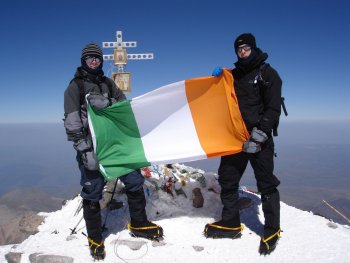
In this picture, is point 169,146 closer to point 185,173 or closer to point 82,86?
point 82,86

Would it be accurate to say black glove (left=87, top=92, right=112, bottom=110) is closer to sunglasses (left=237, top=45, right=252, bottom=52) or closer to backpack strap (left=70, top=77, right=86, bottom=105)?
backpack strap (left=70, top=77, right=86, bottom=105)

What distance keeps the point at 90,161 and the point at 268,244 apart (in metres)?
A: 3.91

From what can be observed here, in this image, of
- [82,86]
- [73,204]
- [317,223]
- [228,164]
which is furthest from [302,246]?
[73,204]

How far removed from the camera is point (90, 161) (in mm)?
5031

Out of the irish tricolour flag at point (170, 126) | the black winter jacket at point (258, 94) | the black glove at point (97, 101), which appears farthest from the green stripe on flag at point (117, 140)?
the black winter jacket at point (258, 94)

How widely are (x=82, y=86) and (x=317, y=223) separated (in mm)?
6344

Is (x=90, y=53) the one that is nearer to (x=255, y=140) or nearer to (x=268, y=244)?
(x=255, y=140)

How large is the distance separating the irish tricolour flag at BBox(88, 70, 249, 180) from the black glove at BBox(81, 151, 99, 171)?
0.35 meters

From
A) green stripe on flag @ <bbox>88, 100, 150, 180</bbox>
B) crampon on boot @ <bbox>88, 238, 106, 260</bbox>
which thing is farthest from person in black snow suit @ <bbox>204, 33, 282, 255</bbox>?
crampon on boot @ <bbox>88, 238, 106, 260</bbox>

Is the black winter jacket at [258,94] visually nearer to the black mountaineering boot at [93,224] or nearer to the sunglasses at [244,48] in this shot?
the sunglasses at [244,48]

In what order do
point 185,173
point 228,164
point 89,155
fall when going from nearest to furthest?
point 89,155
point 228,164
point 185,173

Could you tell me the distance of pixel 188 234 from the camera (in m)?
6.30

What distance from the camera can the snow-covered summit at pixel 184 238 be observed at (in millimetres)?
5367

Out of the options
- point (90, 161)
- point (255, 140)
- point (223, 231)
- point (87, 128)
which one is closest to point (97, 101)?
point (87, 128)
